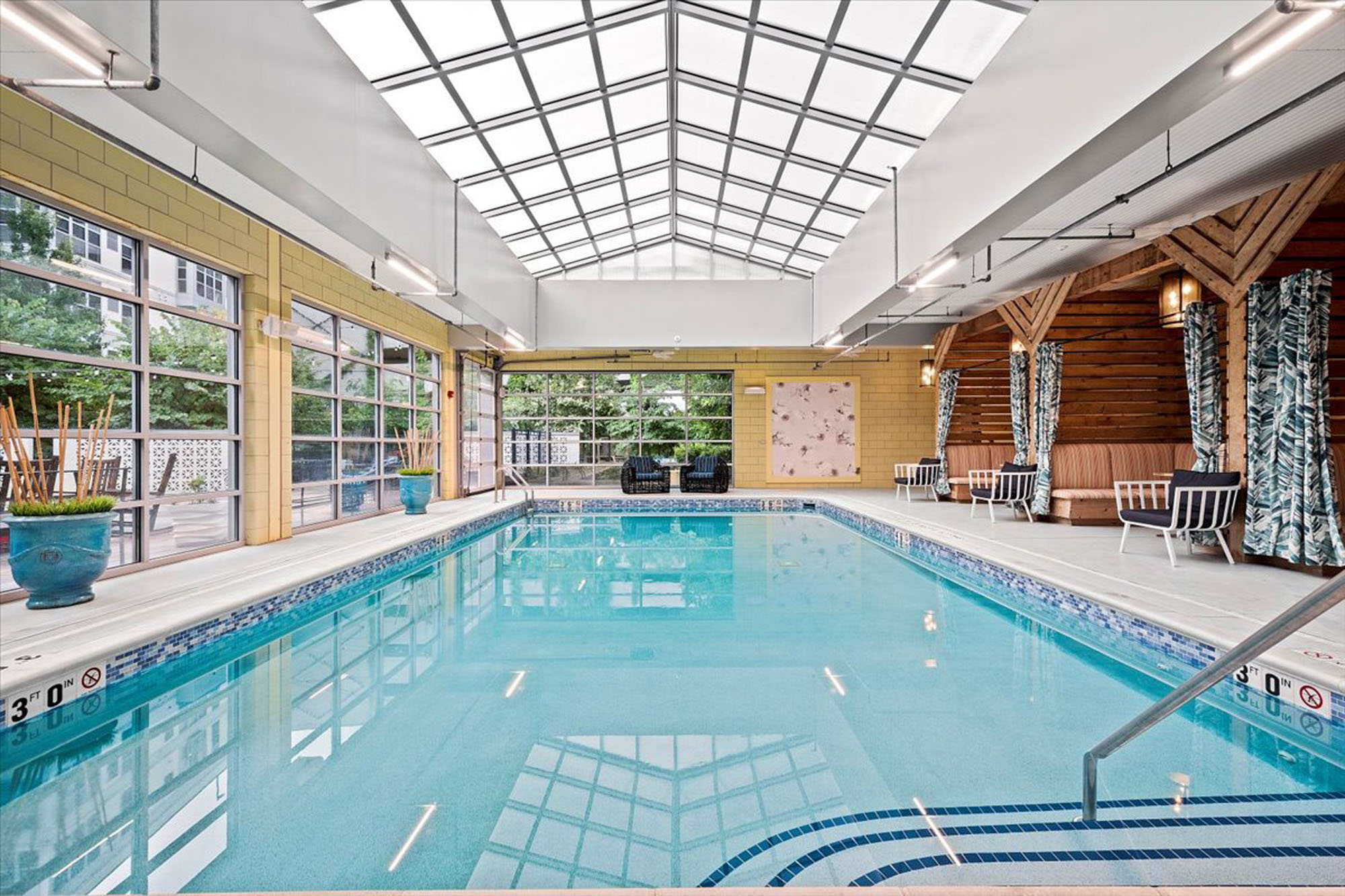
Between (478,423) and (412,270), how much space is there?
7.04m

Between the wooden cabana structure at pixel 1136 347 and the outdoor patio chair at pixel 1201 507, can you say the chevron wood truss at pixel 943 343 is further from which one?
the outdoor patio chair at pixel 1201 507

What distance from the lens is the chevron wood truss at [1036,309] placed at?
7.68 meters

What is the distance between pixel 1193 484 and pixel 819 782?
15.9 ft

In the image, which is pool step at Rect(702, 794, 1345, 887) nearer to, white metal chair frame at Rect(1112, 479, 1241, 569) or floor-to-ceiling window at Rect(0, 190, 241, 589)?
white metal chair frame at Rect(1112, 479, 1241, 569)

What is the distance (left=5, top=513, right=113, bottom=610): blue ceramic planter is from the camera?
3811 mm

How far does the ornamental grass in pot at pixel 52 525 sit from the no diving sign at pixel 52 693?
3.84ft

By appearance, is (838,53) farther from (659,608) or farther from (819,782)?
(819,782)

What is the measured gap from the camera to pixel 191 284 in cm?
564

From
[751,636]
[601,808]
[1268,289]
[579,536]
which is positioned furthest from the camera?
[579,536]

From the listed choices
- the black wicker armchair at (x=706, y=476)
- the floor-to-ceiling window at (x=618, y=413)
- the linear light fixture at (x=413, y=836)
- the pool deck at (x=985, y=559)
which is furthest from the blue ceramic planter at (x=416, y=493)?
the linear light fixture at (x=413, y=836)

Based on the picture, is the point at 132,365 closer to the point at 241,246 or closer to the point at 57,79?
the point at 241,246

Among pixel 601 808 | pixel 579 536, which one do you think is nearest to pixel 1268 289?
pixel 601 808

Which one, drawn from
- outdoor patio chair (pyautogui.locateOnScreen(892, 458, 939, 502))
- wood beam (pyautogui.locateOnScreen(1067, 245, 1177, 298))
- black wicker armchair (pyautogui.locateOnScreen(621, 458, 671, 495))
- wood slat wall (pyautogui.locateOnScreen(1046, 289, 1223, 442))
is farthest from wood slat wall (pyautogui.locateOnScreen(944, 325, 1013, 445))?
black wicker armchair (pyautogui.locateOnScreen(621, 458, 671, 495))

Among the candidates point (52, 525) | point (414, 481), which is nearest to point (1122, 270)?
point (414, 481)
